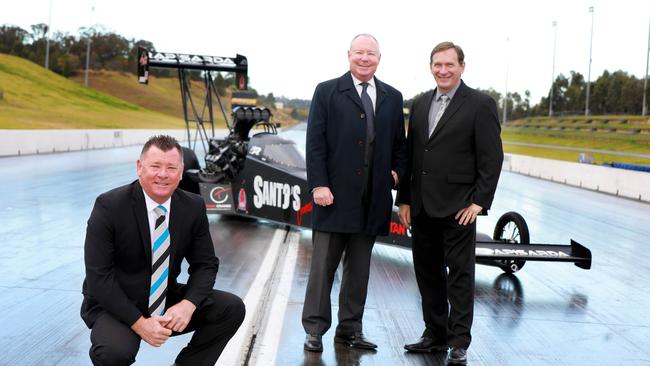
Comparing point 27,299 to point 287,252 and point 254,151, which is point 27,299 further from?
point 254,151

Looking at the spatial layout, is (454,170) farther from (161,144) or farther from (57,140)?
(57,140)

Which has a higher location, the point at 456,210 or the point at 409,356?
the point at 456,210

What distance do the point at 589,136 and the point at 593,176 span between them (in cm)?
1539

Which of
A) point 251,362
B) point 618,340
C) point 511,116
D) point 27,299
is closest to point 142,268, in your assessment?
point 251,362

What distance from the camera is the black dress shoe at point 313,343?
5629mm

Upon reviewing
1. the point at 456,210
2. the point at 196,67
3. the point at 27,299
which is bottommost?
the point at 27,299

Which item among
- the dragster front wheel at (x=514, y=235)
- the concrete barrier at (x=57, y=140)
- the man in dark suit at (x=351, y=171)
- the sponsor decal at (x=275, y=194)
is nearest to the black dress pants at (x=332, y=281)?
the man in dark suit at (x=351, y=171)

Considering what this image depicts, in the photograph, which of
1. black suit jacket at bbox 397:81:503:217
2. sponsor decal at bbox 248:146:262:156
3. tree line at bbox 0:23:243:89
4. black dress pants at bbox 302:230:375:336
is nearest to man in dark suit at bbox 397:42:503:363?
black suit jacket at bbox 397:81:503:217

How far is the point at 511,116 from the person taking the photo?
10312 cm

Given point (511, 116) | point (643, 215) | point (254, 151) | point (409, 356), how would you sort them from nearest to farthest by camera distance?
point (409, 356)
point (254, 151)
point (643, 215)
point (511, 116)

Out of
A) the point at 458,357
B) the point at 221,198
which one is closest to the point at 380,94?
the point at 458,357

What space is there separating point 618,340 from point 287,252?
15.8 ft

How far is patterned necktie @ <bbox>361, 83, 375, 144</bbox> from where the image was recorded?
226 inches

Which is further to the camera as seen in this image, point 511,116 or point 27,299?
point 511,116
